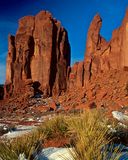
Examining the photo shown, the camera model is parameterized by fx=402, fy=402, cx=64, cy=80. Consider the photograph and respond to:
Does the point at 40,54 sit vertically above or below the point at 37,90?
above

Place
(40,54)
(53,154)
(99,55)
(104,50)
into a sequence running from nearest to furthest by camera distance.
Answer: (53,154)
(104,50)
(99,55)
(40,54)

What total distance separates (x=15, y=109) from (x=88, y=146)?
7658 centimetres

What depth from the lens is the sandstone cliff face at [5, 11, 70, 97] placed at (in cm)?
9856

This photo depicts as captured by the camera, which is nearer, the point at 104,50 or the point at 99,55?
the point at 104,50

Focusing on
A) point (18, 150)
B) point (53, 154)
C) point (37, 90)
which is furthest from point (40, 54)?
point (18, 150)

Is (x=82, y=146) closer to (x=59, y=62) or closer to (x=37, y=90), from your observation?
(x=37, y=90)

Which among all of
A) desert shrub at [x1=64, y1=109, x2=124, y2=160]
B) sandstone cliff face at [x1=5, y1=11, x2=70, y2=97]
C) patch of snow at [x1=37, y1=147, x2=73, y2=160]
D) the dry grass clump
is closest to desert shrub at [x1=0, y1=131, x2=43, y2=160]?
the dry grass clump

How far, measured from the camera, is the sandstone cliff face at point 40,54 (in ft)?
323

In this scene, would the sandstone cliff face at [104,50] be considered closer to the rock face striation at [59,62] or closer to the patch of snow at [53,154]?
the rock face striation at [59,62]

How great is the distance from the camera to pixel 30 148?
751 centimetres

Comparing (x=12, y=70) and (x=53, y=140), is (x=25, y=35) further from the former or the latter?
(x=53, y=140)

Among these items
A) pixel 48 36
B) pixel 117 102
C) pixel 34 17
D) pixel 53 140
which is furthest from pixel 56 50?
pixel 53 140

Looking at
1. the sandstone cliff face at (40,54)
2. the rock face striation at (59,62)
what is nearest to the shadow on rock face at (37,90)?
the rock face striation at (59,62)

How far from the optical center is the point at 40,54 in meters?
101
